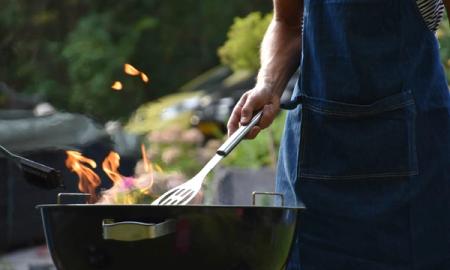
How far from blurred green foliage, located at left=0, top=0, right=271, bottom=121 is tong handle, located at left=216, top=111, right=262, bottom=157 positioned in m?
20.0

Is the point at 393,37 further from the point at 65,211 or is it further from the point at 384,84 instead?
the point at 65,211

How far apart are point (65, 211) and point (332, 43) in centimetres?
71

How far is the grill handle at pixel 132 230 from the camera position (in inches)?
76.8

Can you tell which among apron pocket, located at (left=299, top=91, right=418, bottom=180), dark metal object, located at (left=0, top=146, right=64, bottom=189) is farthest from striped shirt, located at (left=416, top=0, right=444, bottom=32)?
dark metal object, located at (left=0, top=146, right=64, bottom=189)

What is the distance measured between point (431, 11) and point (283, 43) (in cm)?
41

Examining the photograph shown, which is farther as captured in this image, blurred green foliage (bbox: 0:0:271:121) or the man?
blurred green foliage (bbox: 0:0:271:121)

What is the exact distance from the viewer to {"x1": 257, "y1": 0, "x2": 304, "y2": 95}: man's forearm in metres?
2.59

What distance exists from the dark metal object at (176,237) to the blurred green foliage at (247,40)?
18.4 ft

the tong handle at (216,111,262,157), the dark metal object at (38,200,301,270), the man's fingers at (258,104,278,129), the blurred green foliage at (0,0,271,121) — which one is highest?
the blurred green foliage at (0,0,271,121)

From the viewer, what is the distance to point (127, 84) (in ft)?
61.6

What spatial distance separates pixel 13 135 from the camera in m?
7.50

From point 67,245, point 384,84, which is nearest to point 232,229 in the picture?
point 67,245

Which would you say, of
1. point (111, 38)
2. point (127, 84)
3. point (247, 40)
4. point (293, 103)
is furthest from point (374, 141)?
point (111, 38)

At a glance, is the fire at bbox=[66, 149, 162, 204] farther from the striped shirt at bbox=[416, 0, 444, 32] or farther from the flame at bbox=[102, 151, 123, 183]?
the striped shirt at bbox=[416, 0, 444, 32]
